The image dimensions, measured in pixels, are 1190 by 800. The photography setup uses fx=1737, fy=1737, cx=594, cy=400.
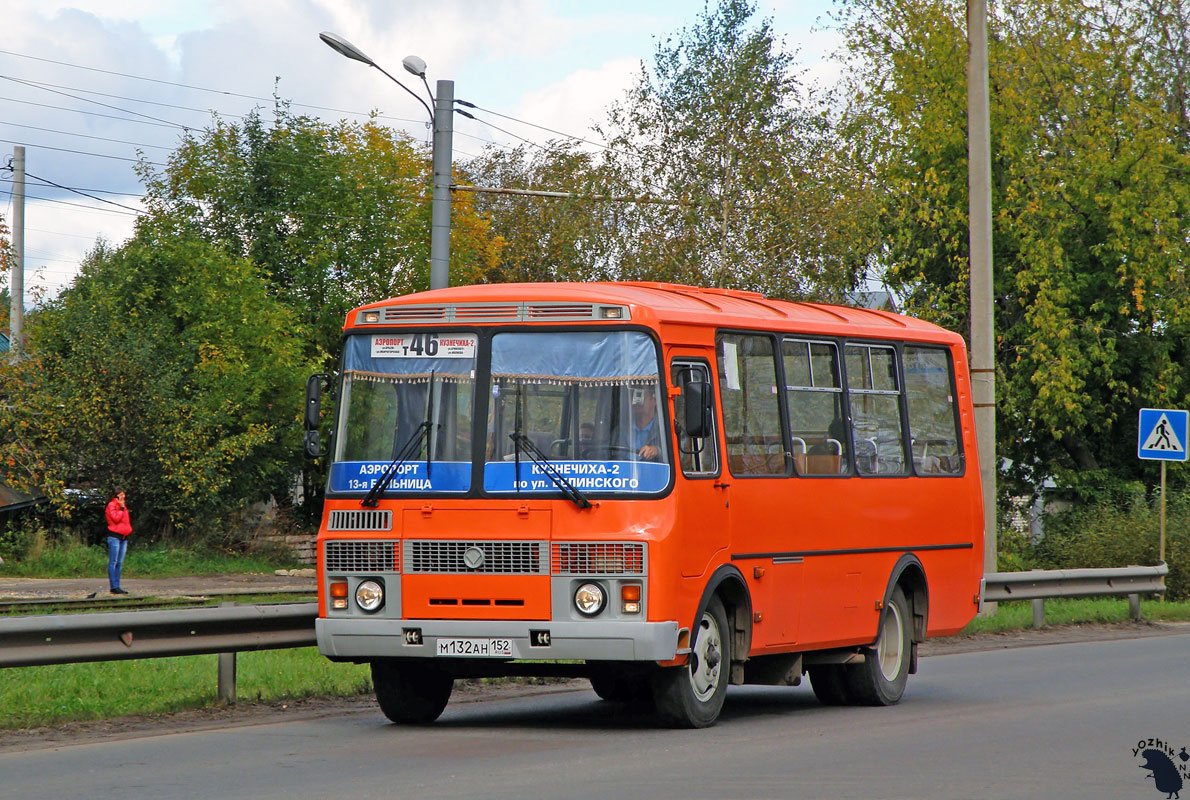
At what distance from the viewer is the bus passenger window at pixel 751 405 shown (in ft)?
39.4

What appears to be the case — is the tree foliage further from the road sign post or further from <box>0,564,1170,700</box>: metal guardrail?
<box>0,564,1170,700</box>: metal guardrail

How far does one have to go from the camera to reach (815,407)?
13164 mm

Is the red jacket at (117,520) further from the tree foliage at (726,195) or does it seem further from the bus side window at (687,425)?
the bus side window at (687,425)

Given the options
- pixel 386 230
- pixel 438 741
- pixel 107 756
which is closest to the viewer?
pixel 107 756

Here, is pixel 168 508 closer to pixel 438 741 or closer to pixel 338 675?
pixel 338 675

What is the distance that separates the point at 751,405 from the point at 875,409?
2.03 meters

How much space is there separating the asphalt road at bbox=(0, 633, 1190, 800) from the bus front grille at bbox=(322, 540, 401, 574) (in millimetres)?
1068

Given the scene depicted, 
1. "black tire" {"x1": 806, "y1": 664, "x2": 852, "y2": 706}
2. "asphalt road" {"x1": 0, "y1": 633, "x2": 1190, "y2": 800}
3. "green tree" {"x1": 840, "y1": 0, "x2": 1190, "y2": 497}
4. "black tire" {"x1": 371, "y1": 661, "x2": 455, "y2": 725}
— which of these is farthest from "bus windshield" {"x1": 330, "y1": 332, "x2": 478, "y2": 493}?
"green tree" {"x1": 840, "y1": 0, "x2": 1190, "y2": 497}

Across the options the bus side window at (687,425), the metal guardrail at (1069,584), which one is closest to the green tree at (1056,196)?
the metal guardrail at (1069,584)

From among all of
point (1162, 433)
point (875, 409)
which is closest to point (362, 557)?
point (875, 409)

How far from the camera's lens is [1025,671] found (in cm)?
1644

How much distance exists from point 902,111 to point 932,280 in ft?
12.7

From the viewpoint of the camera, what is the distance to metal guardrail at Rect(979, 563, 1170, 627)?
20594 mm

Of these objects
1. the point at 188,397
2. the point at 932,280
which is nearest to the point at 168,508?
the point at 188,397
